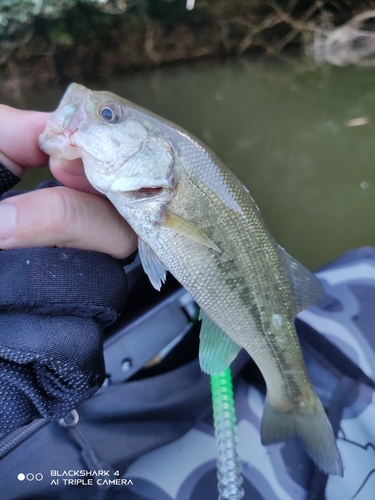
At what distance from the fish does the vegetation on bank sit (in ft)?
24.1

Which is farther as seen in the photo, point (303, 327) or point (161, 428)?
point (303, 327)

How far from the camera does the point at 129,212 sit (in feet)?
3.04

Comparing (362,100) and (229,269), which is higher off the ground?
(229,269)

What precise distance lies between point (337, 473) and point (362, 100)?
17.1 feet

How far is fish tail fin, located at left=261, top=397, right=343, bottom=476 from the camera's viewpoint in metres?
1.04

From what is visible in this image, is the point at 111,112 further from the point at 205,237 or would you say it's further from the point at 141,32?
the point at 141,32

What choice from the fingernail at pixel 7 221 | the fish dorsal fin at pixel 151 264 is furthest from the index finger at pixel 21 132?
the fish dorsal fin at pixel 151 264

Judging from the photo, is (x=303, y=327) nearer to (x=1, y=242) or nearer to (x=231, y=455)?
(x=231, y=455)

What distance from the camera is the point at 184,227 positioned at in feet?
3.05

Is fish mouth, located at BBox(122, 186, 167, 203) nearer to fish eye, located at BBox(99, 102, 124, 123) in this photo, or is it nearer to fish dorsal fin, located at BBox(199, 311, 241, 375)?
fish eye, located at BBox(99, 102, 124, 123)

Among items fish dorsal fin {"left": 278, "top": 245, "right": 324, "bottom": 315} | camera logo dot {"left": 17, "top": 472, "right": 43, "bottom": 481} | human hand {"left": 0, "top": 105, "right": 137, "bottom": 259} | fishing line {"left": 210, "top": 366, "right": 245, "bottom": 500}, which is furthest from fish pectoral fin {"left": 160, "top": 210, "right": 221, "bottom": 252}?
camera logo dot {"left": 17, "top": 472, "right": 43, "bottom": 481}

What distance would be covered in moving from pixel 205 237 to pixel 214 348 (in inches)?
12.3

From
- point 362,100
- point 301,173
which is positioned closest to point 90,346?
point 301,173

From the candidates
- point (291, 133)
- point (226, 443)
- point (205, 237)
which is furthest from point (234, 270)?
point (291, 133)
